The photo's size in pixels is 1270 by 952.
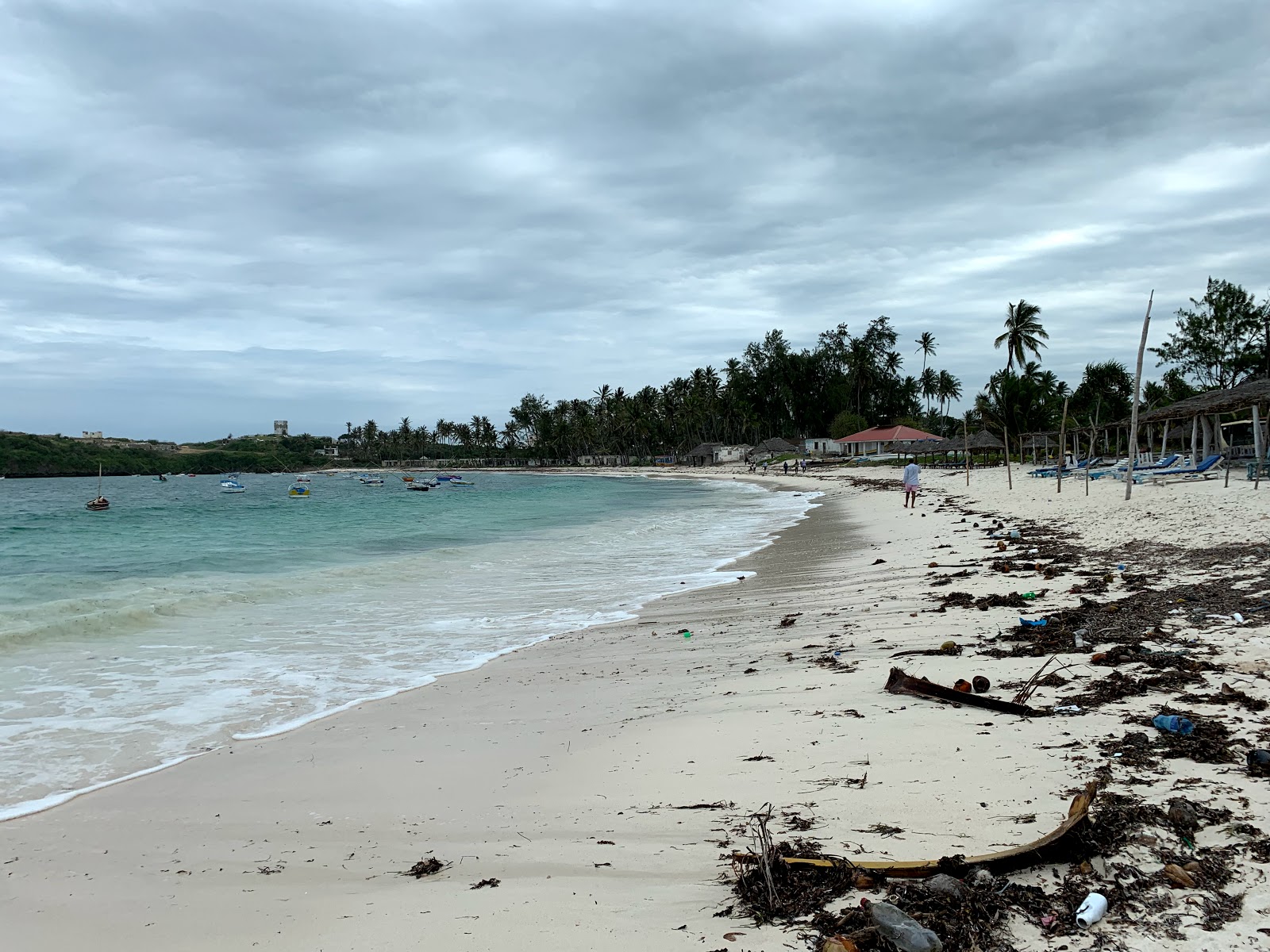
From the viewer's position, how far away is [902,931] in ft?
7.72

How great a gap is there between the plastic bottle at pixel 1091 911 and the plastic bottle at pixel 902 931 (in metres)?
0.47

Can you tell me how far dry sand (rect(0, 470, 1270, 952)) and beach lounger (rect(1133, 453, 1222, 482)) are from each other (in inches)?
690

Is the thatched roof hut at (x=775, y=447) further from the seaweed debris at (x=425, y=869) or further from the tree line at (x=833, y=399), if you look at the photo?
the seaweed debris at (x=425, y=869)

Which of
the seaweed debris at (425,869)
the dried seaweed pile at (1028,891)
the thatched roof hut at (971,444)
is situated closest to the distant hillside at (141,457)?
the thatched roof hut at (971,444)

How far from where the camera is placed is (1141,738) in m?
3.79

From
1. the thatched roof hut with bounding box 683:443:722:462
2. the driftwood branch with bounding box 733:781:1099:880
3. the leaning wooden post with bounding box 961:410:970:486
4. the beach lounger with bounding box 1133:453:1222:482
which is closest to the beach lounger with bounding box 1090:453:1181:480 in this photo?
the beach lounger with bounding box 1133:453:1222:482

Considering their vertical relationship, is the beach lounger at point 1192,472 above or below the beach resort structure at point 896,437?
below

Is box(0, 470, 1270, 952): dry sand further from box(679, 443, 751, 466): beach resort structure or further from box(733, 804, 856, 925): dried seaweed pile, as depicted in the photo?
box(679, 443, 751, 466): beach resort structure

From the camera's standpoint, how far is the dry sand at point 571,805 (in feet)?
9.48

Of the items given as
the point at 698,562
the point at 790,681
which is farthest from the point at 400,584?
the point at 790,681

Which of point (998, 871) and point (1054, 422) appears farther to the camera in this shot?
point (1054, 422)

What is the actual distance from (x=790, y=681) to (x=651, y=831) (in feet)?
8.81

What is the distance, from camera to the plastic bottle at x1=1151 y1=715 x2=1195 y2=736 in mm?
3811

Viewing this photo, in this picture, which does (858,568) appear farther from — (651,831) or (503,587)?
(651,831)
